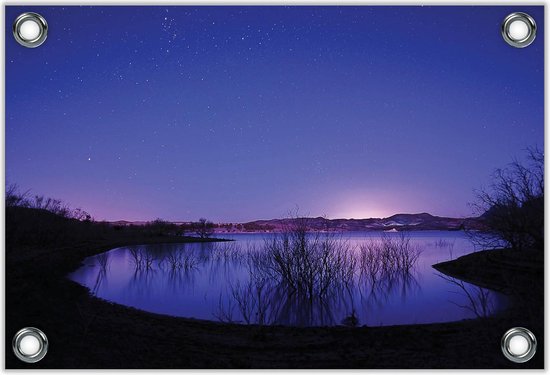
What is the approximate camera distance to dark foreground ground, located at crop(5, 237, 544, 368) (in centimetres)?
147

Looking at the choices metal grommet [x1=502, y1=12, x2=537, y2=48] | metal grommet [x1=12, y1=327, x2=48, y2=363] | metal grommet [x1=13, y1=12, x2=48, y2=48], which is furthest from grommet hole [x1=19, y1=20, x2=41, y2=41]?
metal grommet [x1=502, y1=12, x2=537, y2=48]

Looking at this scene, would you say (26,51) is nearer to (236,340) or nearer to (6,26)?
(6,26)

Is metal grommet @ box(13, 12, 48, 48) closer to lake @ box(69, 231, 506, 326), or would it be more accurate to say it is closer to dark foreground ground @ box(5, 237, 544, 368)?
dark foreground ground @ box(5, 237, 544, 368)

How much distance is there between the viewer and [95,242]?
748 inches

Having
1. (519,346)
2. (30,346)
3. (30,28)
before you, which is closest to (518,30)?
(519,346)

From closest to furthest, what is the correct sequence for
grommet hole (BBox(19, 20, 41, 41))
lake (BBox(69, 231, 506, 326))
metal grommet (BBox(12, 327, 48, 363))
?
1. metal grommet (BBox(12, 327, 48, 363))
2. grommet hole (BBox(19, 20, 41, 41))
3. lake (BBox(69, 231, 506, 326))

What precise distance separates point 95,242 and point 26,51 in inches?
773

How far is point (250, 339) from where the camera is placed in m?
3.39

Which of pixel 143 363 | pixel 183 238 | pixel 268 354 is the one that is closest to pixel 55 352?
pixel 143 363

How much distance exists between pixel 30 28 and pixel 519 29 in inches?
75.2

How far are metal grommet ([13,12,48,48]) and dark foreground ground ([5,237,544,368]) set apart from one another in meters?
0.88

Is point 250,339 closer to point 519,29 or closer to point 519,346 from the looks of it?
point 519,346

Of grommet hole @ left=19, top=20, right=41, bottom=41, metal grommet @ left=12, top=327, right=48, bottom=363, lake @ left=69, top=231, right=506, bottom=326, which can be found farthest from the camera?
lake @ left=69, top=231, right=506, bottom=326

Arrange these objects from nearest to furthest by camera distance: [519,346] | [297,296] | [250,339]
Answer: [519,346]
[250,339]
[297,296]
